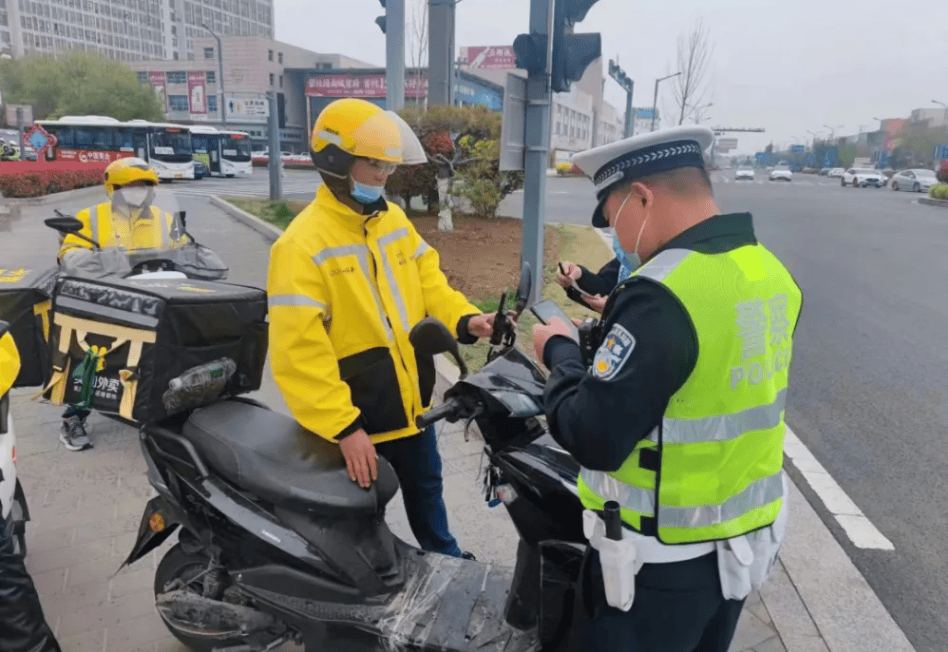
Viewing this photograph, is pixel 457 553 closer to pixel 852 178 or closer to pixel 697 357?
pixel 697 357

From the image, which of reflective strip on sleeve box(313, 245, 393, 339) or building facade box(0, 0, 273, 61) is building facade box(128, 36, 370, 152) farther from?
reflective strip on sleeve box(313, 245, 393, 339)

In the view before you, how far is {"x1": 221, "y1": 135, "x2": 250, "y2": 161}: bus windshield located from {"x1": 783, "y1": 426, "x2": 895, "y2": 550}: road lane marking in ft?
111

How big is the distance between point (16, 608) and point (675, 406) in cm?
219

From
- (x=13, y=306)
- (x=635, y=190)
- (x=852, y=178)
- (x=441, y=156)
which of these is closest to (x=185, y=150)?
(x=441, y=156)

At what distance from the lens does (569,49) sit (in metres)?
5.34

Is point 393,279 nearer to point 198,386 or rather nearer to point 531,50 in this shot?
point 198,386

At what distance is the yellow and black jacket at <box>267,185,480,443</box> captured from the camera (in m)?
2.24

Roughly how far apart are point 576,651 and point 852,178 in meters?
48.5

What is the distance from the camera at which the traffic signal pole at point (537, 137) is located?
17.4 ft

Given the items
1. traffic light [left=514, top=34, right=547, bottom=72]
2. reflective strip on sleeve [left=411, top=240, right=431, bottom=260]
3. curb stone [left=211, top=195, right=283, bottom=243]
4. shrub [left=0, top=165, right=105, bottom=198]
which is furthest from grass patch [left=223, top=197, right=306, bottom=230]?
reflective strip on sleeve [left=411, top=240, right=431, bottom=260]

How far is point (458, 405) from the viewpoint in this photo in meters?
1.94

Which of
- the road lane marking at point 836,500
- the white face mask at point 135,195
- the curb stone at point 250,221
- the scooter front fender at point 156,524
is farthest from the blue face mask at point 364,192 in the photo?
the curb stone at point 250,221

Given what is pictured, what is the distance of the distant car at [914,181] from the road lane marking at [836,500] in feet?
122

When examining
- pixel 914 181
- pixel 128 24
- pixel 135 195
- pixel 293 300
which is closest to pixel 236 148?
pixel 135 195
